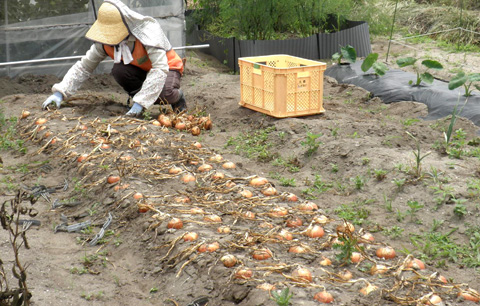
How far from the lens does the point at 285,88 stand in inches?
218

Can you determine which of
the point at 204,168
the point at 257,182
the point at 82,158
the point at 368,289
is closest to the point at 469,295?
the point at 368,289

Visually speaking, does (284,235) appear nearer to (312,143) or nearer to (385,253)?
(385,253)

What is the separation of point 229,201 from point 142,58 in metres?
2.45

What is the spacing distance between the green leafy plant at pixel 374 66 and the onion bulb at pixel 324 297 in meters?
4.67

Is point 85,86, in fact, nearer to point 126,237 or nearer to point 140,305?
point 126,237

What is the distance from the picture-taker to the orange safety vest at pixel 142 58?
18.1 ft

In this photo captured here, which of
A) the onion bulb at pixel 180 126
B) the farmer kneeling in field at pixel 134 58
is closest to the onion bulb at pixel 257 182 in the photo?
the onion bulb at pixel 180 126

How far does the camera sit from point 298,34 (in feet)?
30.7

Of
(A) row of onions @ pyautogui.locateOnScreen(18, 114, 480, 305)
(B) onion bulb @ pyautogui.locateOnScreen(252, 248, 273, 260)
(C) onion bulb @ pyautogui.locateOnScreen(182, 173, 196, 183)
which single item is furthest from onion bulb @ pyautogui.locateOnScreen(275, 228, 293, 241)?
(C) onion bulb @ pyautogui.locateOnScreen(182, 173, 196, 183)

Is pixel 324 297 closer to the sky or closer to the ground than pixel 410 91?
closer to the sky

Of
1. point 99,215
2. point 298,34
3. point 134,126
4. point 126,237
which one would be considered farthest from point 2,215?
point 298,34

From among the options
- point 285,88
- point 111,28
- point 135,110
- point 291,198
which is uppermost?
point 111,28

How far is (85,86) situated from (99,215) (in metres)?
3.75

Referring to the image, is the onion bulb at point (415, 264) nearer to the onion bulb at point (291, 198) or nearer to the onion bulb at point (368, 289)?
the onion bulb at point (368, 289)
